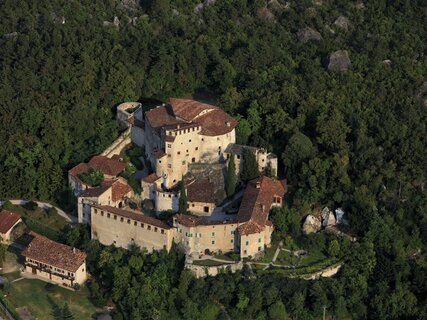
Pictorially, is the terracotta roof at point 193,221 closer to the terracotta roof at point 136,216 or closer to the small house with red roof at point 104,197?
the terracotta roof at point 136,216

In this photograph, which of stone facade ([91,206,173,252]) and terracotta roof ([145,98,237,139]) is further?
terracotta roof ([145,98,237,139])

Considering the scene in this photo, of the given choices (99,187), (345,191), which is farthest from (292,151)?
(99,187)

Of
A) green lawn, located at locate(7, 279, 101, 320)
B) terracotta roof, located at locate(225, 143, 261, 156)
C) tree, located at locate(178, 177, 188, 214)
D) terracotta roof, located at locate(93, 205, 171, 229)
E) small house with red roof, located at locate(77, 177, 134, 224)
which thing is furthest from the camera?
terracotta roof, located at locate(225, 143, 261, 156)

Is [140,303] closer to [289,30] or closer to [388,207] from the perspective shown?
[388,207]

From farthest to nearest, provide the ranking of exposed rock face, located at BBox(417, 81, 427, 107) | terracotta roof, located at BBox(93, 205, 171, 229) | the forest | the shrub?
1. exposed rock face, located at BBox(417, 81, 427, 107)
2. the shrub
3. terracotta roof, located at BBox(93, 205, 171, 229)
4. the forest

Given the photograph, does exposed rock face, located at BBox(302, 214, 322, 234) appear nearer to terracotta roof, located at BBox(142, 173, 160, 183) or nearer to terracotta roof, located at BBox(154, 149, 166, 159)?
terracotta roof, located at BBox(142, 173, 160, 183)

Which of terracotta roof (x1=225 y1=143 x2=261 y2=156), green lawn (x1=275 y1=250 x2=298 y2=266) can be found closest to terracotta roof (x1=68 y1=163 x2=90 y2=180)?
terracotta roof (x1=225 y1=143 x2=261 y2=156)
